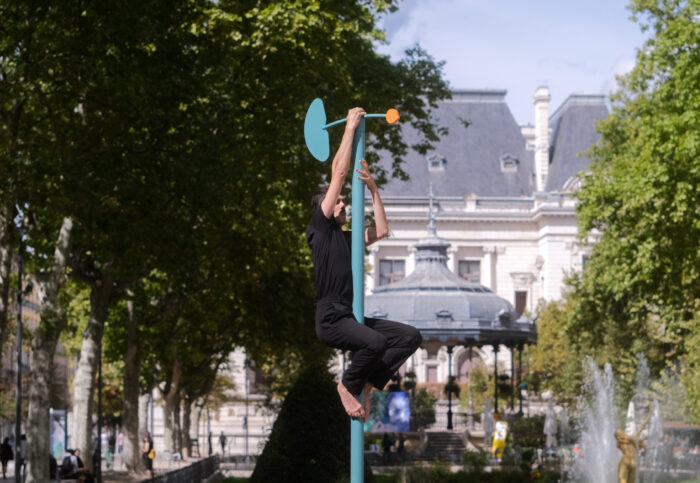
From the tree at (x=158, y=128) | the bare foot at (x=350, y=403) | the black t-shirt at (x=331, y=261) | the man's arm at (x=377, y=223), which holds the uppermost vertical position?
the tree at (x=158, y=128)

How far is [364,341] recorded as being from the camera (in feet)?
25.9

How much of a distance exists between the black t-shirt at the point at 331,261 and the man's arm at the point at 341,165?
0.33 feet

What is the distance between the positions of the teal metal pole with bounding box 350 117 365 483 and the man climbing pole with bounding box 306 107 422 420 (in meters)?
0.05

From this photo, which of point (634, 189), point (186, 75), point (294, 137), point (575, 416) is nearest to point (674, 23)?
point (634, 189)

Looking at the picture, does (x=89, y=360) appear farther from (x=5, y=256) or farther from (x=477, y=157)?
(x=477, y=157)

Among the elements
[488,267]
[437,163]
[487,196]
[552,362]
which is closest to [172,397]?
[552,362]

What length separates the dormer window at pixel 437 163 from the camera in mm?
115188

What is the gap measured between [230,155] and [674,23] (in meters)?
15.2

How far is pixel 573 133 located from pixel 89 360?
86.2 m

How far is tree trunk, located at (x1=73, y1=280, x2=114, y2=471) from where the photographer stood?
3061 centimetres

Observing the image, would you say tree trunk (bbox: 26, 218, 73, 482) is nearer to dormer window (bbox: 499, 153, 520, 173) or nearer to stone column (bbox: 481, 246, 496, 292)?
stone column (bbox: 481, 246, 496, 292)

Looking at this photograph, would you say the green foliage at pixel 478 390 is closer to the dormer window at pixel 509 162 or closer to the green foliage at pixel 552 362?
the green foliage at pixel 552 362

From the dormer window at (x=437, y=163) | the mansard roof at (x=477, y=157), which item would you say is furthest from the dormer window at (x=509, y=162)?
the dormer window at (x=437, y=163)

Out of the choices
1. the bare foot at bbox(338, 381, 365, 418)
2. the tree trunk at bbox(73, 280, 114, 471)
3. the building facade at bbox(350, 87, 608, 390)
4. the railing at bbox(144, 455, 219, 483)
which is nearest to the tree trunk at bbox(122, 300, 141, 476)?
the railing at bbox(144, 455, 219, 483)
